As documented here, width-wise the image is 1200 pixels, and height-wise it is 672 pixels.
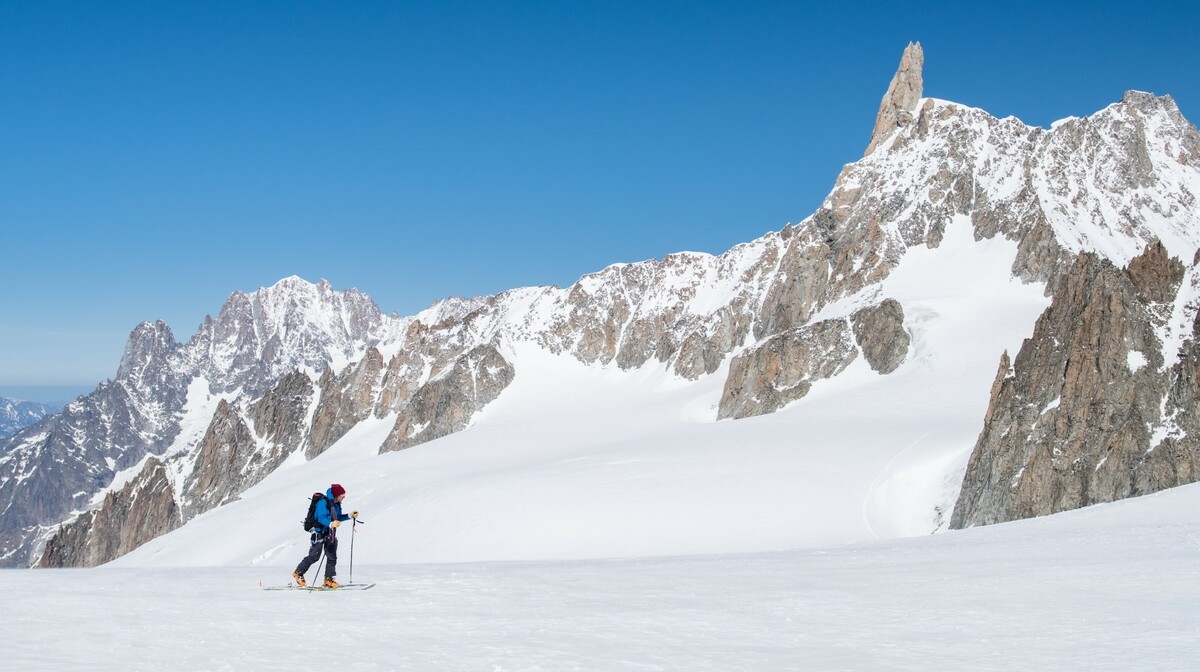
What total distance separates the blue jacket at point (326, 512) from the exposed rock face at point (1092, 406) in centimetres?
2822

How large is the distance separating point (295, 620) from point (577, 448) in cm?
6982

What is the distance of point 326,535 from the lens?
59.9ft

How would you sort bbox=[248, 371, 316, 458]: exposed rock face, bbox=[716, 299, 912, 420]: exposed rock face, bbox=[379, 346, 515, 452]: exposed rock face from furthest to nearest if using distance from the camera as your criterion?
bbox=[248, 371, 316, 458]: exposed rock face
bbox=[379, 346, 515, 452]: exposed rock face
bbox=[716, 299, 912, 420]: exposed rock face

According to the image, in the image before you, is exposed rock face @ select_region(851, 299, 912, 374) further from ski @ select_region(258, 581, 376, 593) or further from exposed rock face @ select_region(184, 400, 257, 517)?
exposed rock face @ select_region(184, 400, 257, 517)

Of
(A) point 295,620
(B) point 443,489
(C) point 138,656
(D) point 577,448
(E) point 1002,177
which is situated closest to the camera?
(C) point 138,656

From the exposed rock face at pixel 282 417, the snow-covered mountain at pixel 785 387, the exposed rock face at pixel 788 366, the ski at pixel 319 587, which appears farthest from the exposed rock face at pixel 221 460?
the ski at pixel 319 587

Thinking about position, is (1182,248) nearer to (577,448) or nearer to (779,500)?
(577,448)

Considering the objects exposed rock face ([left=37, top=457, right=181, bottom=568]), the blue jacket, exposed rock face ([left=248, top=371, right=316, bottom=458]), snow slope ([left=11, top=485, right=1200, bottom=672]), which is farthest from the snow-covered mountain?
the blue jacket

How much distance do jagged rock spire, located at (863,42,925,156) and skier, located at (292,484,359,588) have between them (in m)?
118

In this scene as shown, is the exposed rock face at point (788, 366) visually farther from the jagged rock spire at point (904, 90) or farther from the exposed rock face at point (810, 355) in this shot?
the jagged rock spire at point (904, 90)

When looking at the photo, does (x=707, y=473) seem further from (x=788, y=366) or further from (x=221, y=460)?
(x=221, y=460)

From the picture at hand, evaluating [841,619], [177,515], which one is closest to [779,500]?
[841,619]

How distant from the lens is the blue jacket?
1841 centimetres

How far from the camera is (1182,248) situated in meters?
99.8
